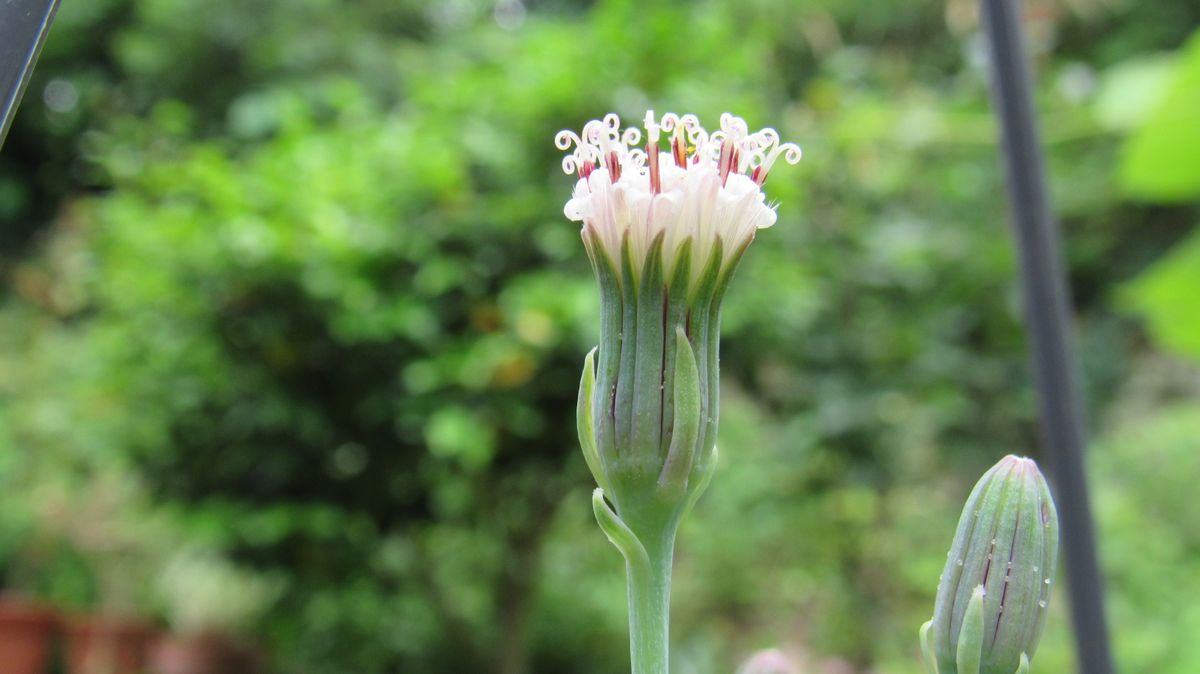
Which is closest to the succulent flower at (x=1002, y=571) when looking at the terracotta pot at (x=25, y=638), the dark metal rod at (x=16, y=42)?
the dark metal rod at (x=16, y=42)

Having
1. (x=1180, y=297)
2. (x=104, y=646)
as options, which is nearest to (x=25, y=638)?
(x=104, y=646)

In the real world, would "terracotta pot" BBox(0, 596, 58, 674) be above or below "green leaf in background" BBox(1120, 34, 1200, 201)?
below

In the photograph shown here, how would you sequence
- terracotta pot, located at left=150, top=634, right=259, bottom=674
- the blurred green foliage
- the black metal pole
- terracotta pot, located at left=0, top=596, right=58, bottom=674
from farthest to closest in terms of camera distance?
terracotta pot, located at left=150, top=634, right=259, bottom=674
terracotta pot, located at left=0, top=596, right=58, bottom=674
the blurred green foliage
the black metal pole

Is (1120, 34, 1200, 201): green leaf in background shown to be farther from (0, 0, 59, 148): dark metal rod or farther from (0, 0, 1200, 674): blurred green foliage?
(0, 0, 59, 148): dark metal rod

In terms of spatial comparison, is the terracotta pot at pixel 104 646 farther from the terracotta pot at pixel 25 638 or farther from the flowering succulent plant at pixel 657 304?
the flowering succulent plant at pixel 657 304

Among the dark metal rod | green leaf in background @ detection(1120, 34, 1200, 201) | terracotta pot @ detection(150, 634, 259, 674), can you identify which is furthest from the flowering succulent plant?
terracotta pot @ detection(150, 634, 259, 674)

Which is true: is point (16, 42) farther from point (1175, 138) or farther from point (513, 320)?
point (513, 320)

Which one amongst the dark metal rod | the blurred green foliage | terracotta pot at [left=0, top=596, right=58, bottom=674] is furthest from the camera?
terracotta pot at [left=0, top=596, right=58, bottom=674]

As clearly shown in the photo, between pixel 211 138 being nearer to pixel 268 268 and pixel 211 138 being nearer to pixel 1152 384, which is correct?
pixel 268 268
